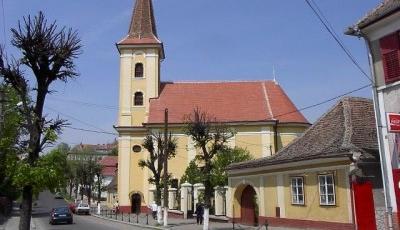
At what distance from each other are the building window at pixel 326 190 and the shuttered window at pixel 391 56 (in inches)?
250

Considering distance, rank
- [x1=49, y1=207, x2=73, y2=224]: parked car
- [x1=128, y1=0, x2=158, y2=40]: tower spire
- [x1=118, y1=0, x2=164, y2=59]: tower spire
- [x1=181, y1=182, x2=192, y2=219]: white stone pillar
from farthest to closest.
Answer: [x1=128, y1=0, x2=158, y2=40]: tower spire
[x1=118, y1=0, x2=164, y2=59]: tower spire
[x1=181, y1=182, x2=192, y2=219]: white stone pillar
[x1=49, y1=207, x2=73, y2=224]: parked car

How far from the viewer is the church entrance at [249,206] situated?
29516 millimetres

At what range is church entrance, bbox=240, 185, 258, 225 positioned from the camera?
2952cm

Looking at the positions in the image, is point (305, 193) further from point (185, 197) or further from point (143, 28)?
point (143, 28)

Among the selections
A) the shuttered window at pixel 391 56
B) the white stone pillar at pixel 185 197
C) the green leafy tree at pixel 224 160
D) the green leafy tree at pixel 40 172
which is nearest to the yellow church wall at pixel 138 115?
the green leafy tree at pixel 224 160

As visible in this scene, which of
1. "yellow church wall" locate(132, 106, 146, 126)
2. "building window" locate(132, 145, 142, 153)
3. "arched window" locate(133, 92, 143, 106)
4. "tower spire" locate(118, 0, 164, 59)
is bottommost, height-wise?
"building window" locate(132, 145, 142, 153)

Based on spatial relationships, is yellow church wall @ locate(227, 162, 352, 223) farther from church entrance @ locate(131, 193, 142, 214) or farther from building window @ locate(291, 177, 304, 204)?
church entrance @ locate(131, 193, 142, 214)

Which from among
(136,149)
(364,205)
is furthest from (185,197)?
(364,205)

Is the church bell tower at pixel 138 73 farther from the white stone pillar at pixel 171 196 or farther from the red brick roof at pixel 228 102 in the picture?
the white stone pillar at pixel 171 196

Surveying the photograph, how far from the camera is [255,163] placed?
28.0m

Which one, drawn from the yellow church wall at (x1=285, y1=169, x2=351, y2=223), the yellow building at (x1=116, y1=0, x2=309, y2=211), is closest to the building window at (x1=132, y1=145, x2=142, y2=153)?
the yellow building at (x1=116, y1=0, x2=309, y2=211)

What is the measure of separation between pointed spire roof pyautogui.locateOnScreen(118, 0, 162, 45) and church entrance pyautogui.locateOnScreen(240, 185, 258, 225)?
106 ft

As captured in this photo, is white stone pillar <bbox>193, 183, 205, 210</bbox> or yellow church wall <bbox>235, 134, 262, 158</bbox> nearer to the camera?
white stone pillar <bbox>193, 183, 205, 210</bbox>

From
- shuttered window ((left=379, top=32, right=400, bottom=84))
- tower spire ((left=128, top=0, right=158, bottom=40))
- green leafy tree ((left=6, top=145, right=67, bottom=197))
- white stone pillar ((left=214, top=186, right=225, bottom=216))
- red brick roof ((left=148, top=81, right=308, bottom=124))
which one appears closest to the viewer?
green leafy tree ((left=6, top=145, right=67, bottom=197))
